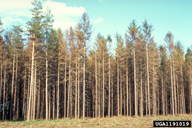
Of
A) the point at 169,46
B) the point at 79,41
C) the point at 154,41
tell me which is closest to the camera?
the point at 79,41

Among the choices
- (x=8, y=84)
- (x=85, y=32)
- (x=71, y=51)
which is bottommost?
(x=8, y=84)

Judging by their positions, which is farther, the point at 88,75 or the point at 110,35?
the point at 88,75

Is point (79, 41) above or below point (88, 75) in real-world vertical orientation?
above

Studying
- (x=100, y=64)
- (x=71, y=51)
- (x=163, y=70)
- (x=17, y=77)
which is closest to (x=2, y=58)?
(x=17, y=77)

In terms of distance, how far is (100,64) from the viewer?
92.9ft

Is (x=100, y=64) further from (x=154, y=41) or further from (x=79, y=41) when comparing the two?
(x=154, y=41)

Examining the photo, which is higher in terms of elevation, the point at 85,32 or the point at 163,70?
the point at 85,32

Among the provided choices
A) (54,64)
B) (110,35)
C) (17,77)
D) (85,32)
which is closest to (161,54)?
(110,35)

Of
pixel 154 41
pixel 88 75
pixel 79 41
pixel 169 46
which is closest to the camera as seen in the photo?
pixel 79 41

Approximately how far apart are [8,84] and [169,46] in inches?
1130

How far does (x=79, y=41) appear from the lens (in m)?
24.7

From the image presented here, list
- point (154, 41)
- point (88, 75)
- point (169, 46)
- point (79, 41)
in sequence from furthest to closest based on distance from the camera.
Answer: point (88, 75) < point (169, 46) < point (154, 41) < point (79, 41)

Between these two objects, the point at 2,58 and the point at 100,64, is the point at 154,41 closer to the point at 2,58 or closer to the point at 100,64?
the point at 100,64

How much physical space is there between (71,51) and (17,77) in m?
12.4
